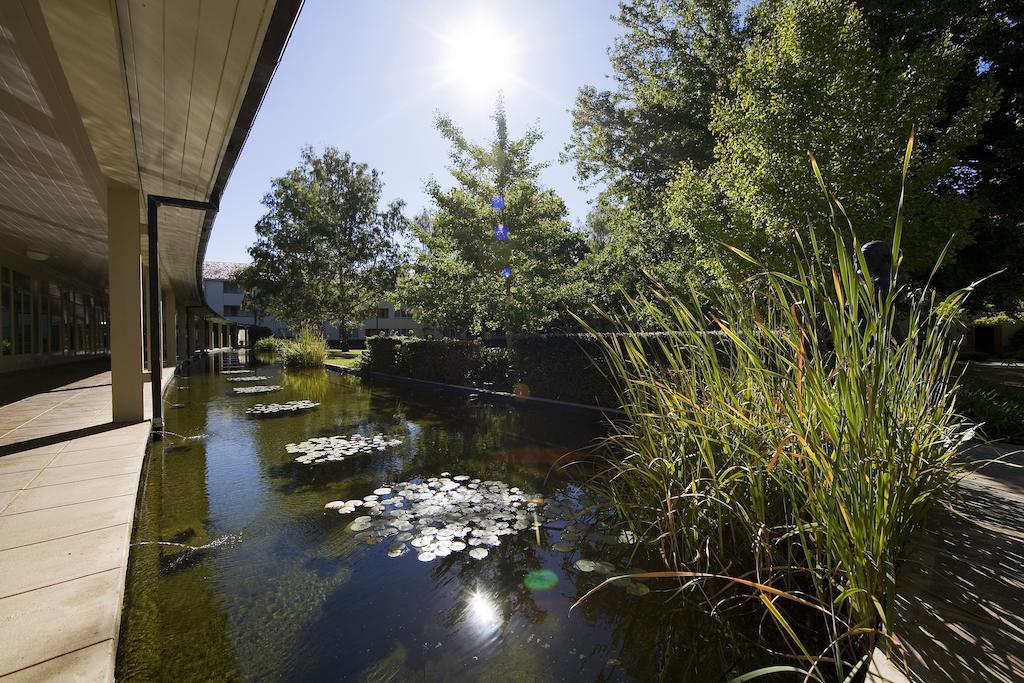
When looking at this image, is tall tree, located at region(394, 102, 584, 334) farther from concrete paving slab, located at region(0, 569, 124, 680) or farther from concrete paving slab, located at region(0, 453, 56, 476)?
concrete paving slab, located at region(0, 569, 124, 680)

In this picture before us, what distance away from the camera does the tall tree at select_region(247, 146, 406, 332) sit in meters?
26.5

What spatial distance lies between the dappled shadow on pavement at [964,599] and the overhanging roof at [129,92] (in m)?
4.58

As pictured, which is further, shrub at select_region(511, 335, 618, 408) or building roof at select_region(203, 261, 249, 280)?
building roof at select_region(203, 261, 249, 280)

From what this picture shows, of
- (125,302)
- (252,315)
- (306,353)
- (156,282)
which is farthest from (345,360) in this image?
(252,315)

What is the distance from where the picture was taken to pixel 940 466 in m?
2.25

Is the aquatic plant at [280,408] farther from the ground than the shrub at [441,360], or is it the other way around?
the shrub at [441,360]

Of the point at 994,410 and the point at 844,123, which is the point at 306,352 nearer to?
the point at 844,123

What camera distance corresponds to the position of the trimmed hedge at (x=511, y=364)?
9.29m

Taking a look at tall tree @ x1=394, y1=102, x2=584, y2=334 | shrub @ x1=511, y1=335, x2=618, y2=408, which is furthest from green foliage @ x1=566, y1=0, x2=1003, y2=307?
tall tree @ x1=394, y1=102, x2=584, y2=334

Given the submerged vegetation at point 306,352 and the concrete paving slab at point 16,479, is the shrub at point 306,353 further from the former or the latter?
the concrete paving slab at point 16,479

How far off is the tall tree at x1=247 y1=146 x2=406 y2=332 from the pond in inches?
902

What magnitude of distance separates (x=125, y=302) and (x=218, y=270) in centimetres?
5527

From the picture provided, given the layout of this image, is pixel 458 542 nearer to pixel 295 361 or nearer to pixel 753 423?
pixel 753 423

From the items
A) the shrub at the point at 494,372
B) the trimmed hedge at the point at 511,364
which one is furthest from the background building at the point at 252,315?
the shrub at the point at 494,372
